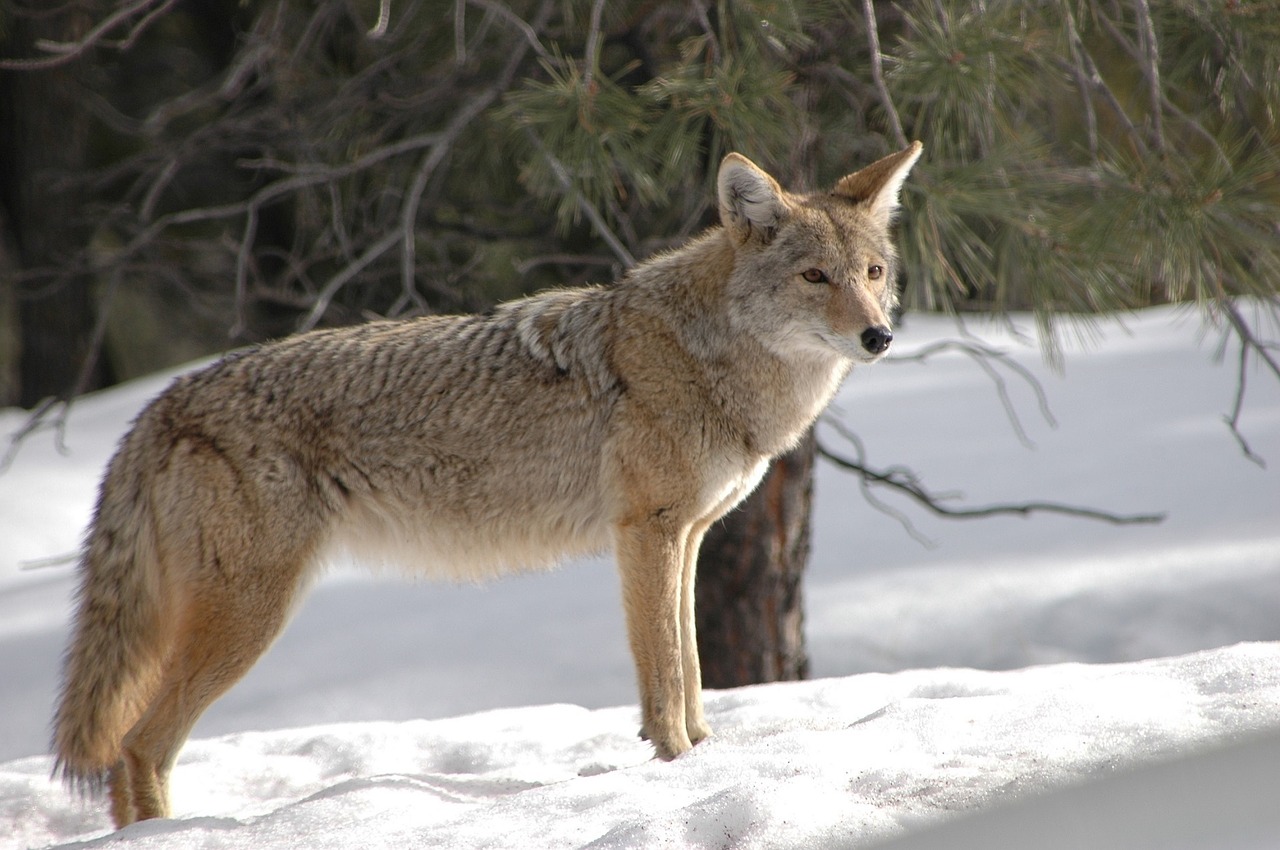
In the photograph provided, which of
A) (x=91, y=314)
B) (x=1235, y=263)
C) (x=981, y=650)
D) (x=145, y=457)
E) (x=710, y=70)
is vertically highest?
(x=710, y=70)

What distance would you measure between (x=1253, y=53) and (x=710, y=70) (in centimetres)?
203

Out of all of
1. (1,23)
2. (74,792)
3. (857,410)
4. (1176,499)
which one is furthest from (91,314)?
(1176,499)

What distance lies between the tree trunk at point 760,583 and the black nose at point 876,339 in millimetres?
1780

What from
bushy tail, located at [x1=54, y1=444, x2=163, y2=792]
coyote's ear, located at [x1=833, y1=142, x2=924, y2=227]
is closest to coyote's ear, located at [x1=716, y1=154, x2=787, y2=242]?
coyote's ear, located at [x1=833, y1=142, x2=924, y2=227]

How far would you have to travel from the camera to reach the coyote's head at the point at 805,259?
3.77m

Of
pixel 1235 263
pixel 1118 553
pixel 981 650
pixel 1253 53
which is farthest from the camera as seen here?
pixel 1118 553

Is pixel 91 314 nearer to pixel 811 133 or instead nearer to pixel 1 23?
pixel 1 23

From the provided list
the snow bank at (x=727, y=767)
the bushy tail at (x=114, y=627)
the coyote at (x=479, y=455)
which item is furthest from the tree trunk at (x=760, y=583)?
the bushy tail at (x=114, y=627)

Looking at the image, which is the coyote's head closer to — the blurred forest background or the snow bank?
the blurred forest background

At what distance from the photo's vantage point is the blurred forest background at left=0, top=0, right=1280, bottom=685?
13.1 ft

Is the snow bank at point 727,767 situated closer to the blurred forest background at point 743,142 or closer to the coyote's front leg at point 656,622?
the coyote's front leg at point 656,622

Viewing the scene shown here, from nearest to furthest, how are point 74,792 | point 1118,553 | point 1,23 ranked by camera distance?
point 74,792 < point 1118,553 < point 1,23

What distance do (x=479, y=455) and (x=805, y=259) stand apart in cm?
130

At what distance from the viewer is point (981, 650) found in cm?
594
